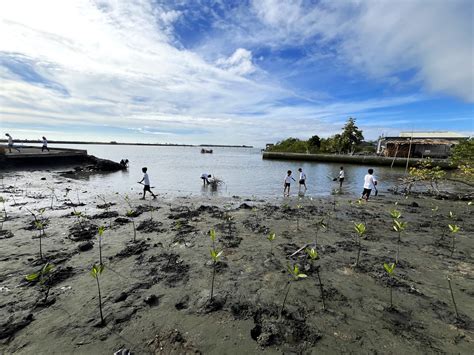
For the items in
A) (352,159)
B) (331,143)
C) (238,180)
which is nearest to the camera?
(238,180)

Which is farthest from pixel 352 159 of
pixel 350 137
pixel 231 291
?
pixel 231 291

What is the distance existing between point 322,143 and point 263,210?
61460 mm

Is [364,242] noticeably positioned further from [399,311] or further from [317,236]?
[399,311]

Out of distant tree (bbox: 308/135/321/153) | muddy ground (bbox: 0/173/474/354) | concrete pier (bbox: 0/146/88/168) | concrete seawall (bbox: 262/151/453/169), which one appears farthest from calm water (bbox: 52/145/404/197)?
distant tree (bbox: 308/135/321/153)

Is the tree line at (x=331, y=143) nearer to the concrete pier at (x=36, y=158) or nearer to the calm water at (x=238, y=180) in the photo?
the calm water at (x=238, y=180)

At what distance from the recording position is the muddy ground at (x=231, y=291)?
363 centimetres

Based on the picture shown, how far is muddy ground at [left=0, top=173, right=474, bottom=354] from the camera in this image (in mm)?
3629

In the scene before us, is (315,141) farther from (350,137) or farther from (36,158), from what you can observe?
(36,158)

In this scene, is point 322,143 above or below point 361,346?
above

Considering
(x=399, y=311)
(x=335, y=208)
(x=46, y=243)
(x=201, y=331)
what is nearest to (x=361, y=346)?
(x=399, y=311)

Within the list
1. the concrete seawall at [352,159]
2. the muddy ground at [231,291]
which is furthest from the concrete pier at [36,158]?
the concrete seawall at [352,159]

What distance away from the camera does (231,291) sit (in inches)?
191

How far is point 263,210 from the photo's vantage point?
39.6ft

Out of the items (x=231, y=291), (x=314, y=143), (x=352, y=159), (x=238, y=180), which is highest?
(x=314, y=143)
